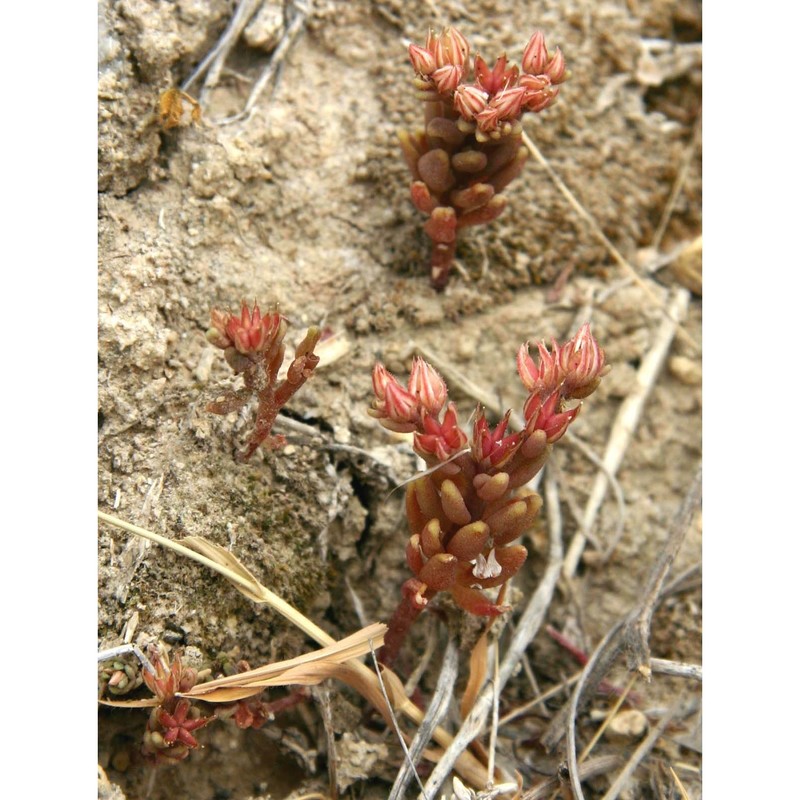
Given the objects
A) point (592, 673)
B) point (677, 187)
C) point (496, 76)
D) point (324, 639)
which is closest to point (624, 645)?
point (592, 673)

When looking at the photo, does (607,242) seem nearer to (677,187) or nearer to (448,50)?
(677,187)

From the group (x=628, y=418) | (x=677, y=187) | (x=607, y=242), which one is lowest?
(x=628, y=418)

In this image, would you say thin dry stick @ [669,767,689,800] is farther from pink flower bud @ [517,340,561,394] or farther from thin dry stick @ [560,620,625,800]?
pink flower bud @ [517,340,561,394]

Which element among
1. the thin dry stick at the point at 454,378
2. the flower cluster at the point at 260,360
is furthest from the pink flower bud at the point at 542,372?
the thin dry stick at the point at 454,378

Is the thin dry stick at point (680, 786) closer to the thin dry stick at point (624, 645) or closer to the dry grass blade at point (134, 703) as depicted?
the thin dry stick at point (624, 645)

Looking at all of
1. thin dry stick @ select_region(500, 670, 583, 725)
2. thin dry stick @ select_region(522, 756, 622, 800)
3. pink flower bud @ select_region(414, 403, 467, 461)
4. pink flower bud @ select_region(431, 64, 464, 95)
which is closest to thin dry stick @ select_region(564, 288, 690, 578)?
thin dry stick @ select_region(500, 670, 583, 725)

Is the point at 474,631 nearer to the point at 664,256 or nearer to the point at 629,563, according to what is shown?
the point at 629,563
